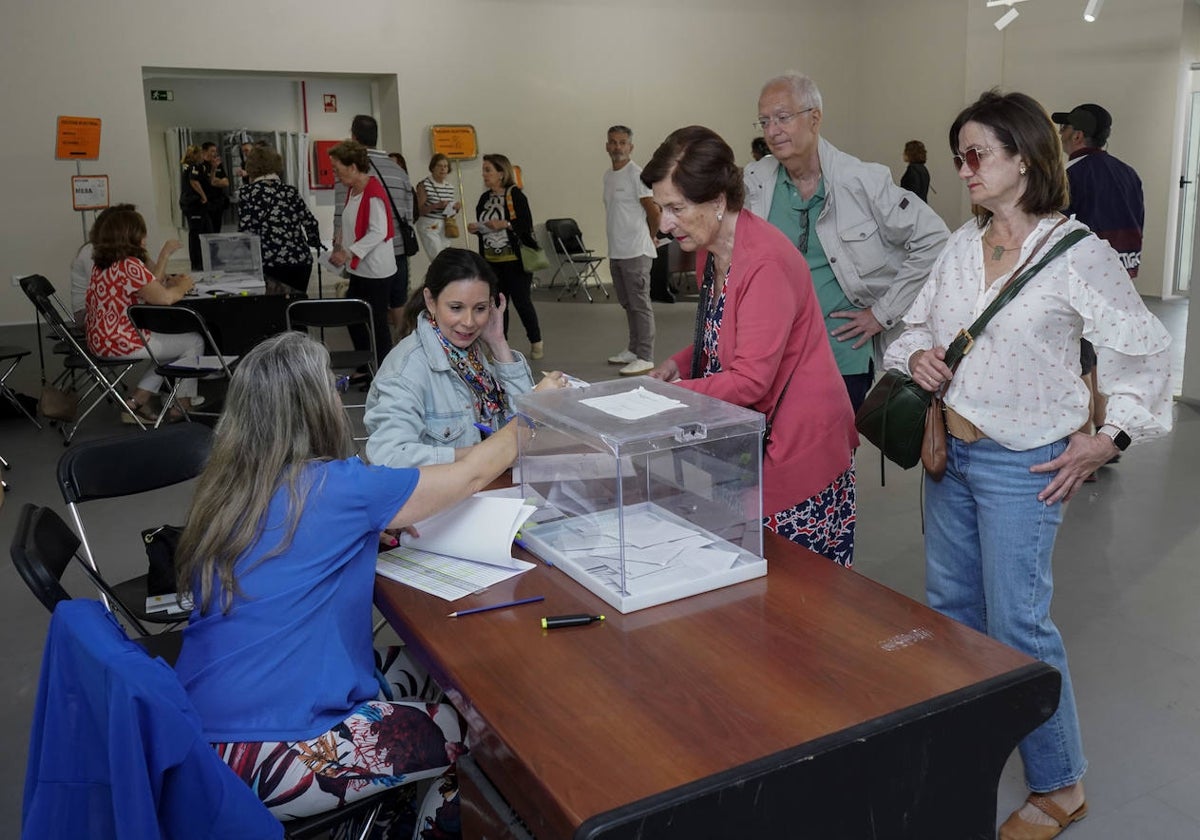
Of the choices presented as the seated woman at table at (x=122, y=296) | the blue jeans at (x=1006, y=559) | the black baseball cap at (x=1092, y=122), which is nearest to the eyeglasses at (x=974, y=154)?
the blue jeans at (x=1006, y=559)

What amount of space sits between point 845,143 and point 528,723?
1458cm

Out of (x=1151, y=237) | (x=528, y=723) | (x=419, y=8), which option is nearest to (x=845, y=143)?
(x=1151, y=237)

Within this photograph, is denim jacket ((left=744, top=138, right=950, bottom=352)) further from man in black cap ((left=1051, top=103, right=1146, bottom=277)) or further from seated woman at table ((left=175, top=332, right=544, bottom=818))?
man in black cap ((left=1051, top=103, right=1146, bottom=277))

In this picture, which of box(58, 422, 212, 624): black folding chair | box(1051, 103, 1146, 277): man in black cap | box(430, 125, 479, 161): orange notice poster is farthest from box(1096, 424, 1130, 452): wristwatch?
box(430, 125, 479, 161): orange notice poster

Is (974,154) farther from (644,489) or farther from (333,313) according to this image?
(333,313)

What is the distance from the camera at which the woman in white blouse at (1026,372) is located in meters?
2.07

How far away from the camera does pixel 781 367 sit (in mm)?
2426

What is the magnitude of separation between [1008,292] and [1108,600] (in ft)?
6.64

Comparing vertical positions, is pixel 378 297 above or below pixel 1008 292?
below

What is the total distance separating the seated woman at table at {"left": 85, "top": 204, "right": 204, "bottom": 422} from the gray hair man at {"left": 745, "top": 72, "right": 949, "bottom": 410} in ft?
13.6

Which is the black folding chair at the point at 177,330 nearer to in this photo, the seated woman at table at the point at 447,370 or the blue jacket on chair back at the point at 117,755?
the seated woman at table at the point at 447,370

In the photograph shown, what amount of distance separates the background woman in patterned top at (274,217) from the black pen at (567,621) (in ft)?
19.4

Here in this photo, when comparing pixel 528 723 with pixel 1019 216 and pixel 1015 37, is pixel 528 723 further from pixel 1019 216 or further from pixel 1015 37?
pixel 1015 37

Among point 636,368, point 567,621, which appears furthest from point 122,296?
point 567,621
